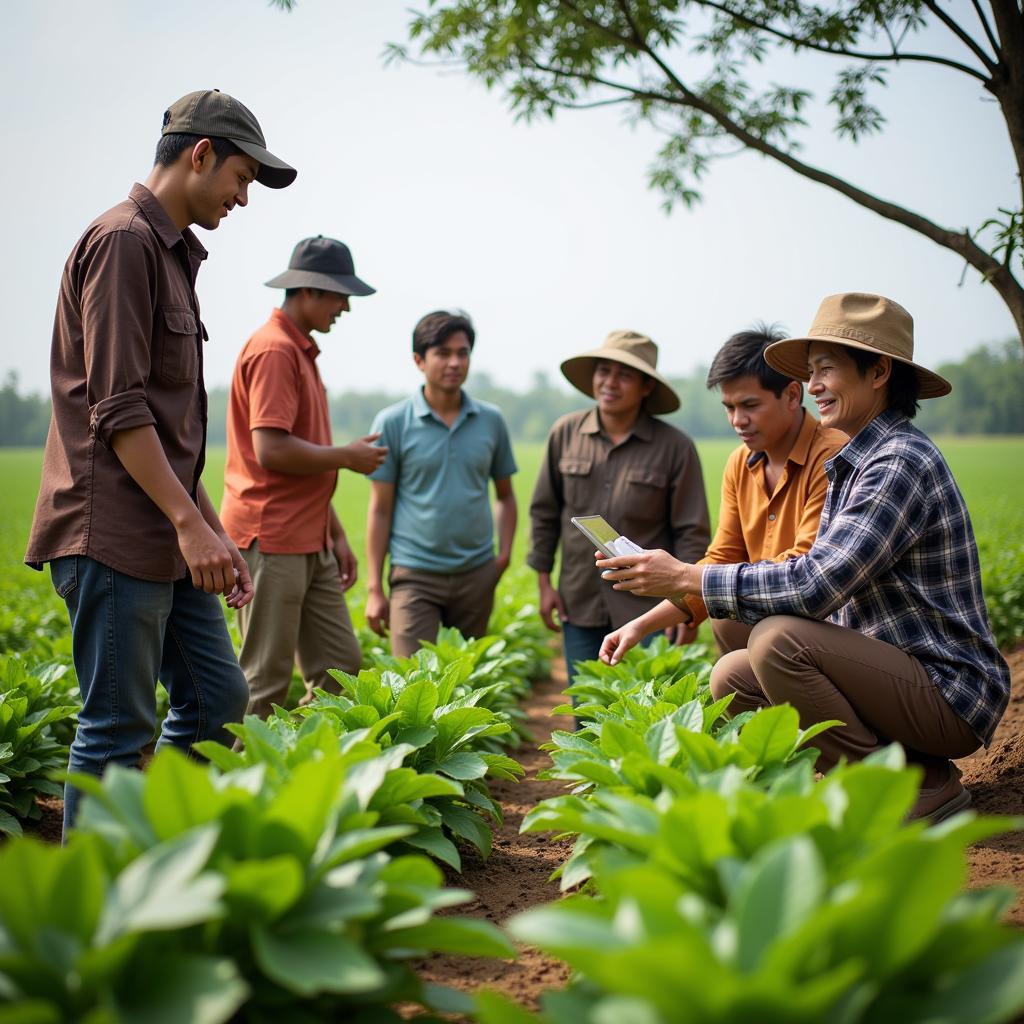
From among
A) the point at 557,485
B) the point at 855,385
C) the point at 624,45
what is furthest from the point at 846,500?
the point at 624,45

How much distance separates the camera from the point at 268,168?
10.4 feet

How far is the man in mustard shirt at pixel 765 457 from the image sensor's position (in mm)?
3869

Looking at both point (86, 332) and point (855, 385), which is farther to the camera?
point (855, 385)

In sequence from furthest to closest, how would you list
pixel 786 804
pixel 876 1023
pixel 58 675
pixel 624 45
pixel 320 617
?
1. pixel 624 45
2. pixel 320 617
3. pixel 58 675
4. pixel 786 804
5. pixel 876 1023

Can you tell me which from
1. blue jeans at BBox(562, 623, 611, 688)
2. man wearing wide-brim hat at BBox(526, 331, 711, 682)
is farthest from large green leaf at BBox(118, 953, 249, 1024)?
blue jeans at BBox(562, 623, 611, 688)

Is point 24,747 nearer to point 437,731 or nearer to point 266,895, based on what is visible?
point 437,731

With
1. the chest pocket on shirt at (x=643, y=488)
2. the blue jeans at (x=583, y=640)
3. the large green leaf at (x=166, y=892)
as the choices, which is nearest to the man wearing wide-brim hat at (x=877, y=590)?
the chest pocket on shirt at (x=643, y=488)

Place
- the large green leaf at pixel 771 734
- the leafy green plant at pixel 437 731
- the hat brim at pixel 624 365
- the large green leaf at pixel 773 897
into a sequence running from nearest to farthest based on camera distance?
the large green leaf at pixel 773 897 < the large green leaf at pixel 771 734 < the leafy green plant at pixel 437 731 < the hat brim at pixel 624 365

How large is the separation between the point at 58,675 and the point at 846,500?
341 cm

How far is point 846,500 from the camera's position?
10.4 ft

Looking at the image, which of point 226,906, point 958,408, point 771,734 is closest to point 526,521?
point 771,734

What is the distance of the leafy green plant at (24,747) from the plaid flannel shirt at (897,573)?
8.40 ft

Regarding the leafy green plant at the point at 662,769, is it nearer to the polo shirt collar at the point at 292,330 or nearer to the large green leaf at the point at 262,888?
the large green leaf at the point at 262,888

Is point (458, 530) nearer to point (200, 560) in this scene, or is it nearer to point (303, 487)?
point (303, 487)
